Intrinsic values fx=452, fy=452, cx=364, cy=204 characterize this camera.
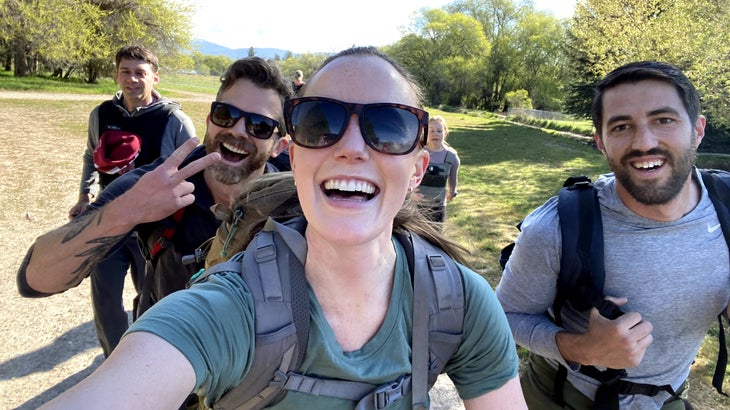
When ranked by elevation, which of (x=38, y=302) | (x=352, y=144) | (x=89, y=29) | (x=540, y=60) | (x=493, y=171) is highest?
(x=540, y=60)

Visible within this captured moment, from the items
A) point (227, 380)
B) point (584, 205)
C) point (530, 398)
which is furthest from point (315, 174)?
point (530, 398)

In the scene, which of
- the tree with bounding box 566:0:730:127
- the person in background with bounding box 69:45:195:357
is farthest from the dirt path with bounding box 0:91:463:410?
the tree with bounding box 566:0:730:127

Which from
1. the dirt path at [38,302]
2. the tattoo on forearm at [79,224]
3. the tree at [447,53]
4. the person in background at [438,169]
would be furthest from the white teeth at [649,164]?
the tree at [447,53]

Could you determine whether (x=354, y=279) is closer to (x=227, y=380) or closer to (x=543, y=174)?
(x=227, y=380)

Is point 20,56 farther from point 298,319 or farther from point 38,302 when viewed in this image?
point 298,319

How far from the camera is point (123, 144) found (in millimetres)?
3139

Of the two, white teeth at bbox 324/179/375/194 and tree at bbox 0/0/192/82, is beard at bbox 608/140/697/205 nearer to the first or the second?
white teeth at bbox 324/179/375/194

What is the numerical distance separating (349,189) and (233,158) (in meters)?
1.14

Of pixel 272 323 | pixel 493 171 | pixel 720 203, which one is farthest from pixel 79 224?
pixel 493 171

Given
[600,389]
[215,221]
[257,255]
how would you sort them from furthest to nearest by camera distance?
[215,221] → [600,389] → [257,255]

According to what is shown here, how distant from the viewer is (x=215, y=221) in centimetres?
200

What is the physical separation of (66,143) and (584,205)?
1231 cm

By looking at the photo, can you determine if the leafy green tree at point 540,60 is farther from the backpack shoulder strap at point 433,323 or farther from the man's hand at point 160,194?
the backpack shoulder strap at point 433,323

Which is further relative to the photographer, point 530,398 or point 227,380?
point 530,398
